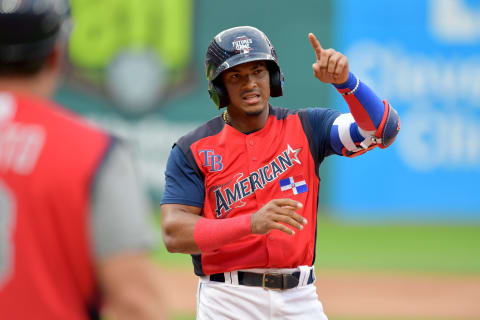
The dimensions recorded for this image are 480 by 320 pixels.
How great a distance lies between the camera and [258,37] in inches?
155

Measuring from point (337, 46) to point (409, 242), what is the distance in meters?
4.65

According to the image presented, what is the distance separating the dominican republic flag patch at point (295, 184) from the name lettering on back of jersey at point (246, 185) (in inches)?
1.8

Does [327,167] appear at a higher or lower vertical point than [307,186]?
lower

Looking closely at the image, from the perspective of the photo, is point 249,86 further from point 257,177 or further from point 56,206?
point 56,206

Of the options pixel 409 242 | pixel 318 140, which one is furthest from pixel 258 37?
pixel 409 242

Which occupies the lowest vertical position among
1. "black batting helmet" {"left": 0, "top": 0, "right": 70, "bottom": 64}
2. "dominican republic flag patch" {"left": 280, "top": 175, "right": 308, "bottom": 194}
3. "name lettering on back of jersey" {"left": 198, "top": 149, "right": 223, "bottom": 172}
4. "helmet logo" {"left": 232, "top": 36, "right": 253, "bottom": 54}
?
"dominican republic flag patch" {"left": 280, "top": 175, "right": 308, "bottom": 194}

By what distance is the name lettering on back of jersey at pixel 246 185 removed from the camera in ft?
12.5

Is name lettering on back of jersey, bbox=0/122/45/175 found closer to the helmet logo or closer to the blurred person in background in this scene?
the blurred person in background

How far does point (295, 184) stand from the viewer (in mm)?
3822

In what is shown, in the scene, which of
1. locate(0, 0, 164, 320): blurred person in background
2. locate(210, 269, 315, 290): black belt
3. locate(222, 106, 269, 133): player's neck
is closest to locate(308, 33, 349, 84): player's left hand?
locate(222, 106, 269, 133): player's neck

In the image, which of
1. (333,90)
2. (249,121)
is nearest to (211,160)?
(249,121)

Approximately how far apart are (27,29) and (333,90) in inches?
577

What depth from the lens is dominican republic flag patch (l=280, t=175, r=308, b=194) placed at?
381 cm

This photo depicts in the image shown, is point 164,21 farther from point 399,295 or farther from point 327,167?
point 399,295
